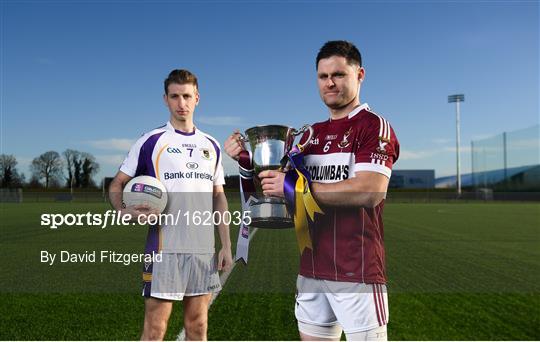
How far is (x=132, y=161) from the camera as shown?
3.33 metres

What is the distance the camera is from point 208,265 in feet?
11.3

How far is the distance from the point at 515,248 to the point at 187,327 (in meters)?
13.1

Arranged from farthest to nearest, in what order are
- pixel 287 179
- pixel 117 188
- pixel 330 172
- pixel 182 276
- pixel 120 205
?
pixel 182 276
pixel 117 188
pixel 120 205
pixel 330 172
pixel 287 179

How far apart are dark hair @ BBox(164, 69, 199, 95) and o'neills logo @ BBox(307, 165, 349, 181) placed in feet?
3.48

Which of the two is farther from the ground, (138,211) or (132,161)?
(132,161)

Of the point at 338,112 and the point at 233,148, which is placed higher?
the point at 338,112

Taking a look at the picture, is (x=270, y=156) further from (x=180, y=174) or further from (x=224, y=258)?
(x=224, y=258)

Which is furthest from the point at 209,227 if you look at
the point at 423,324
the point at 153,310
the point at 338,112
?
the point at 423,324

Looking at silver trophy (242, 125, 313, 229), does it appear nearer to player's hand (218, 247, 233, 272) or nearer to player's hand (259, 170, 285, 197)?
player's hand (259, 170, 285, 197)

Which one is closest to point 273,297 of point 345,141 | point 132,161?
point 132,161

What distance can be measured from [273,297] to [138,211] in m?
4.73

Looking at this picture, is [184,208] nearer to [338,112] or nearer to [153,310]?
[153,310]

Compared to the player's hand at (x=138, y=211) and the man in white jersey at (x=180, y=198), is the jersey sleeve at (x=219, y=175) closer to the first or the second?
the man in white jersey at (x=180, y=198)

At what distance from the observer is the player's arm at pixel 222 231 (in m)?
3.43
